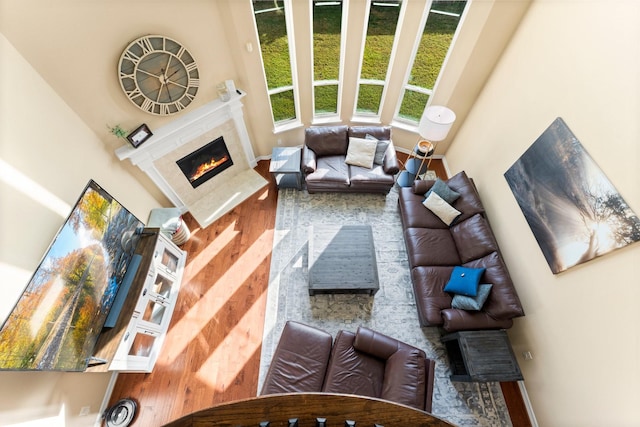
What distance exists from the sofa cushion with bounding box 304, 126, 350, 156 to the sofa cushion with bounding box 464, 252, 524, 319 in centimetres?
264

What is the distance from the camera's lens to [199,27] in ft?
11.1

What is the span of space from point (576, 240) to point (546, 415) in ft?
5.83

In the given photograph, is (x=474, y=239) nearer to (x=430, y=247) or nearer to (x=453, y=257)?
(x=453, y=257)

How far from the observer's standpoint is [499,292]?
3.03 m

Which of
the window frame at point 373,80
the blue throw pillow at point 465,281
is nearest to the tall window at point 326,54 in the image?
the window frame at point 373,80

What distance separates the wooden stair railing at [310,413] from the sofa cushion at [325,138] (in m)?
3.84

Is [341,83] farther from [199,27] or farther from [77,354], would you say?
[77,354]

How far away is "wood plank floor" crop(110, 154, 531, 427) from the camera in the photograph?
3092mm

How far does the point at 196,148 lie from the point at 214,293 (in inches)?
79.5

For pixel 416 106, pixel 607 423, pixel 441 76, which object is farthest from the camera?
pixel 416 106

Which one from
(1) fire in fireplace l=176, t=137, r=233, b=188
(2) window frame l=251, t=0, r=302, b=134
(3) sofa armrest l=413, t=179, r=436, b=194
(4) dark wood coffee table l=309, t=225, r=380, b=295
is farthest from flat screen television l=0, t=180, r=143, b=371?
(3) sofa armrest l=413, t=179, r=436, b=194

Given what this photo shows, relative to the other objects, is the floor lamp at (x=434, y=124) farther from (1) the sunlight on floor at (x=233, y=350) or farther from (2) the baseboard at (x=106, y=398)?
(2) the baseboard at (x=106, y=398)

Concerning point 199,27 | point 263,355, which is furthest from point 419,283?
point 199,27

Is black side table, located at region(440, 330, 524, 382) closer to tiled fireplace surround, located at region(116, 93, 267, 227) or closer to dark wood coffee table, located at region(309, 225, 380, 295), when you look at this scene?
dark wood coffee table, located at region(309, 225, 380, 295)
